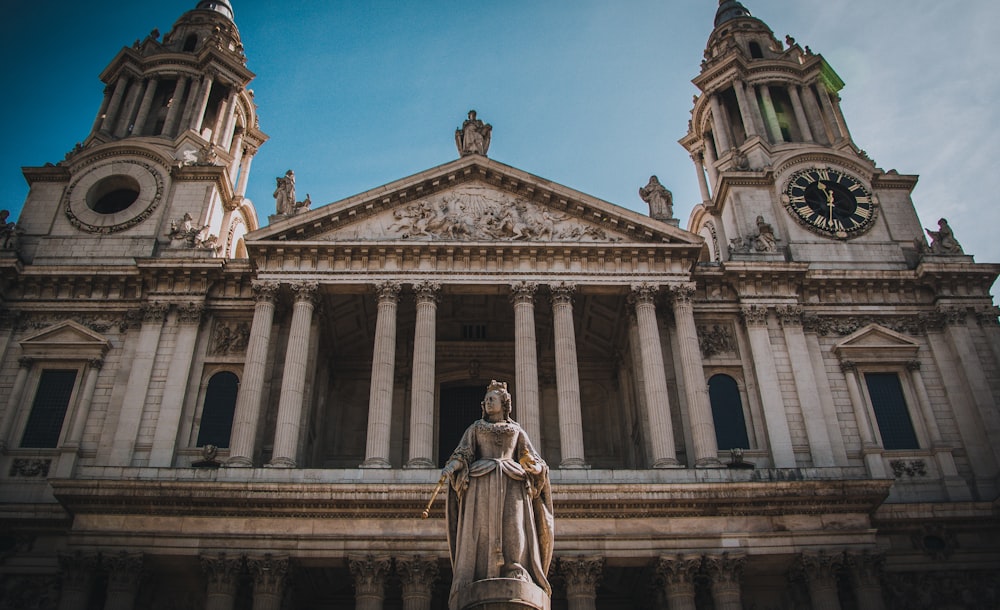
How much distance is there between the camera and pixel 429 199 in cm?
2862

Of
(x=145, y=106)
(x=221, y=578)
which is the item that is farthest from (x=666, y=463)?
(x=145, y=106)

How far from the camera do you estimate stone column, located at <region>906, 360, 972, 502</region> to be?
25203mm

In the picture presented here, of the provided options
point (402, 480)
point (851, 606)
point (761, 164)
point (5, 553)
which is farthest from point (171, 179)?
point (851, 606)

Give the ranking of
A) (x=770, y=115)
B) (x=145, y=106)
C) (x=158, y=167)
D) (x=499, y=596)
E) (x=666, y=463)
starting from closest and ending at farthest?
(x=499, y=596) → (x=666, y=463) → (x=158, y=167) → (x=145, y=106) → (x=770, y=115)

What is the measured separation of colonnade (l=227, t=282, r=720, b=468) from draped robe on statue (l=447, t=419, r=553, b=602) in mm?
12838

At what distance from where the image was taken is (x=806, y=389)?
2625 centimetres

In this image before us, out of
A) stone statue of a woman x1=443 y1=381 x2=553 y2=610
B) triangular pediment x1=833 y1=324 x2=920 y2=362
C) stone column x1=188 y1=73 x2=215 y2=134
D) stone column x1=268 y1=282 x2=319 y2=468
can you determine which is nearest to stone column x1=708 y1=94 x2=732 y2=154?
triangular pediment x1=833 y1=324 x2=920 y2=362

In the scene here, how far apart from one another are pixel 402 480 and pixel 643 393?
8344 millimetres

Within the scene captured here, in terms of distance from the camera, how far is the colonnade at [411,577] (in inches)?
808

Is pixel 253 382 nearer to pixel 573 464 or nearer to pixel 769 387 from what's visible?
pixel 573 464

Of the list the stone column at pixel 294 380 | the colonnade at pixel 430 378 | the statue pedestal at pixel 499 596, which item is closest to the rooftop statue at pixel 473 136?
the colonnade at pixel 430 378

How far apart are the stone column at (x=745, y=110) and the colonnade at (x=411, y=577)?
1966 cm

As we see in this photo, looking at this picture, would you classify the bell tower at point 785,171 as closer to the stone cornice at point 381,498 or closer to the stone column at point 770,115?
the stone column at point 770,115

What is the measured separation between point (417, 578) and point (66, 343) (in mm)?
14770
